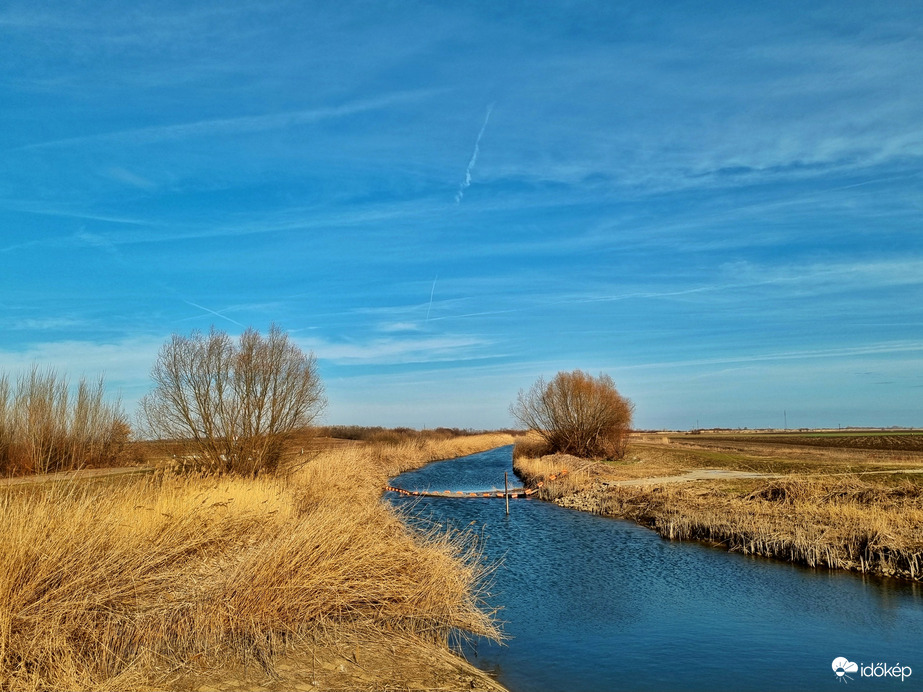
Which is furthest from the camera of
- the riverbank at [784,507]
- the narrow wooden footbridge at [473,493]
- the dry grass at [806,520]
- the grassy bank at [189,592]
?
the narrow wooden footbridge at [473,493]

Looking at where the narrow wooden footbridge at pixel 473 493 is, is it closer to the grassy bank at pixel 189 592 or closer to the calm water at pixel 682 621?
the calm water at pixel 682 621

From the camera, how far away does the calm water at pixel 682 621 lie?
368 inches

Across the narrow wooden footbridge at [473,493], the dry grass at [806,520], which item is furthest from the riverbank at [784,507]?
the narrow wooden footbridge at [473,493]

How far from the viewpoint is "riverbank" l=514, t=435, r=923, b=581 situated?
15430 mm

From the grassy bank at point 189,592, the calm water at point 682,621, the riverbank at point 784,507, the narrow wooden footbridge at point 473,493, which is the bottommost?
the narrow wooden footbridge at point 473,493

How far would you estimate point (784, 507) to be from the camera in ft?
65.5

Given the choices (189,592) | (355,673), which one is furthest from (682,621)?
(189,592)

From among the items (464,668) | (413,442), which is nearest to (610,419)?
(413,442)

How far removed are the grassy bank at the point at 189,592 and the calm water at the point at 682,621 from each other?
1.80 m

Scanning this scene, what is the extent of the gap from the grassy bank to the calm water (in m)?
1.80

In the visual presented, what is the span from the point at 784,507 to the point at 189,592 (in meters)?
18.1

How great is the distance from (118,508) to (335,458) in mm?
19302

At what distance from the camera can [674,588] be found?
14.4m

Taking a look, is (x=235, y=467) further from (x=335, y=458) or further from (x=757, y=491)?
(x=757, y=491)
